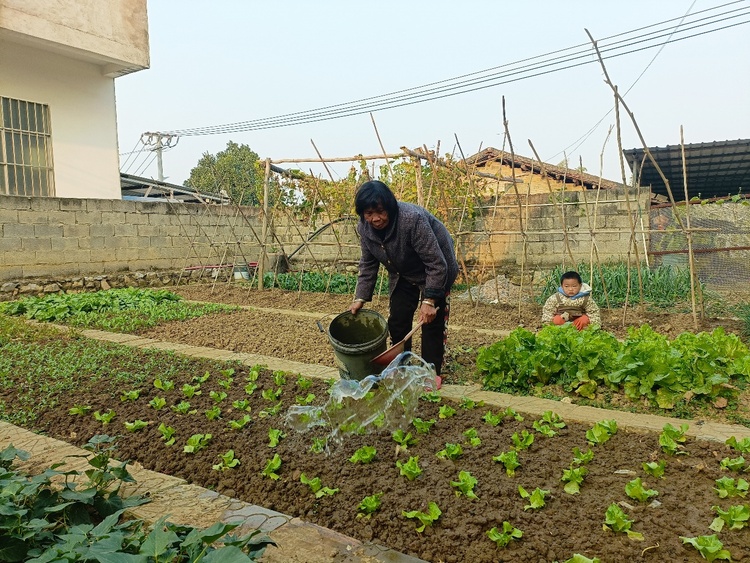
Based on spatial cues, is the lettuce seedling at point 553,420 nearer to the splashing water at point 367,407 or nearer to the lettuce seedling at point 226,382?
the splashing water at point 367,407

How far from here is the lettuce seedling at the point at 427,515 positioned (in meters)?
2.17

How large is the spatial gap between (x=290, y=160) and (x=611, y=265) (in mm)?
5803

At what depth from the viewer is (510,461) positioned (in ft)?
8.41

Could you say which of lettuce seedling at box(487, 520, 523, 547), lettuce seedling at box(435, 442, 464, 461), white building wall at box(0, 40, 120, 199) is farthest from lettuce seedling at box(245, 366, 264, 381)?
white building wall at box(0, 40, 120, 199)

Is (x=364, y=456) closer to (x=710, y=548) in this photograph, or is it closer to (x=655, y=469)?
(x=655, y=469)

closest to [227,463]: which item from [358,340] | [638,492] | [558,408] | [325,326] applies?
[358,340]

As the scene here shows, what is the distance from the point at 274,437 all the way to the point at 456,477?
0.99 m

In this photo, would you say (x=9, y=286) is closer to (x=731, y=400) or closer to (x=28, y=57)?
(x=28, y=57)

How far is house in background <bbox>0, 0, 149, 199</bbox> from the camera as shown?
10664mm

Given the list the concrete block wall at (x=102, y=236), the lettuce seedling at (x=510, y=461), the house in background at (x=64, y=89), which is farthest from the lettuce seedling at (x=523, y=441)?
the house in background at (x=64, y=89)

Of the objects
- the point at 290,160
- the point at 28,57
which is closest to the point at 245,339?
the point at 290,160

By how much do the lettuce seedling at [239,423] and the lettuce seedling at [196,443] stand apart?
0.60 feet

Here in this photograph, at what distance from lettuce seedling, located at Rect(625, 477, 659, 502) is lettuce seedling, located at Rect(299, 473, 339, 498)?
1.18 m

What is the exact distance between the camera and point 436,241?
3676mm
